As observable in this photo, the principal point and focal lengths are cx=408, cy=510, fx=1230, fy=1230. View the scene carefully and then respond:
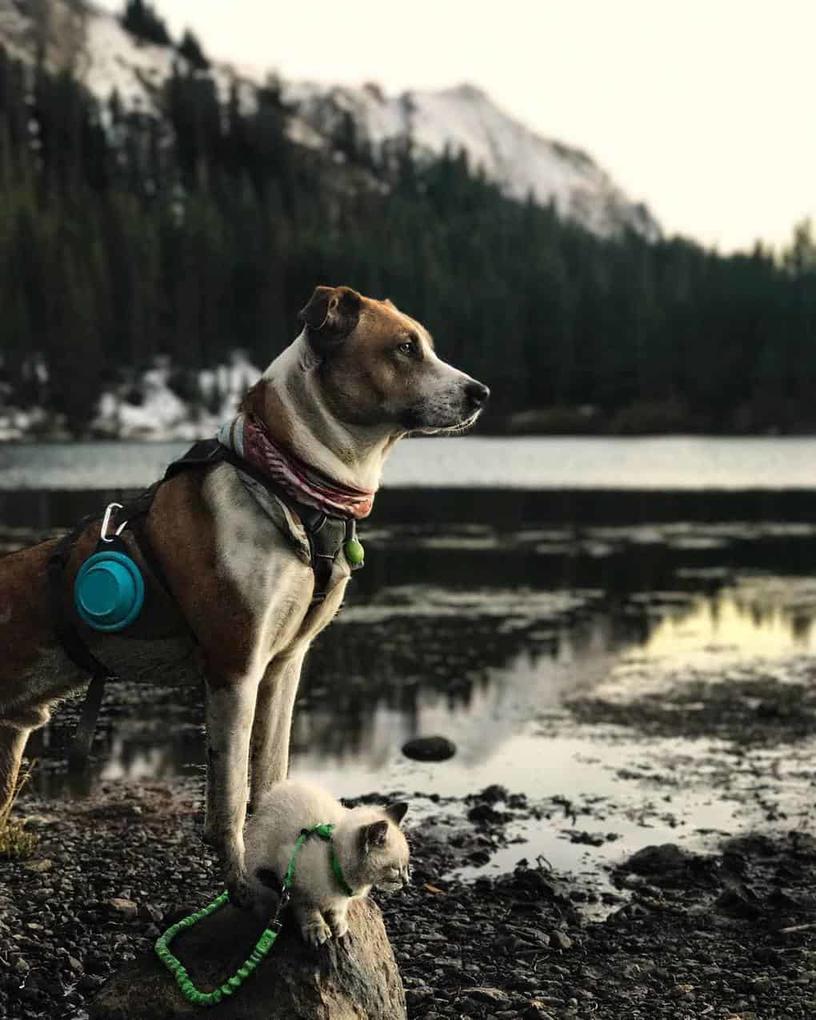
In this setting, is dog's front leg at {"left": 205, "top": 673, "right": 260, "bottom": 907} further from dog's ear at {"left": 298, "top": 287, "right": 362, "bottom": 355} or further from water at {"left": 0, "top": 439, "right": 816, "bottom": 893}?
water at {"left": 0, "top": 439, "right": 816, "bottom": 893}

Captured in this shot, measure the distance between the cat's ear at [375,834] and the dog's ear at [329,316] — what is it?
2363 mm

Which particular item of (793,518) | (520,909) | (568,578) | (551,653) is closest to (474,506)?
(793,518)

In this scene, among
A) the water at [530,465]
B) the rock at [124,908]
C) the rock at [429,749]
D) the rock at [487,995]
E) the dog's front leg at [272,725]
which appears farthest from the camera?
the water at [530,465]

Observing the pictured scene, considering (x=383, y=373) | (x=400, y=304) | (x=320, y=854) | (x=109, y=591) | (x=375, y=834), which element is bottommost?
(x=320, y=854)

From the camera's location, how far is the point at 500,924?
28.0 ft

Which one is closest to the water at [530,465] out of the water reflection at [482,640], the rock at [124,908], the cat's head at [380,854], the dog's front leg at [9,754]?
the water reflection at [482,640]

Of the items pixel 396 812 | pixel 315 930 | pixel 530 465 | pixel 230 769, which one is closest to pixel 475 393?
pixel 396 812

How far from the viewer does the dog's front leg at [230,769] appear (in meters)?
6.21

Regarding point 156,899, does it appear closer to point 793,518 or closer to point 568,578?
point 568,578

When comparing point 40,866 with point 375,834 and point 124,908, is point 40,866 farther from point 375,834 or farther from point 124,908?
point 375,834

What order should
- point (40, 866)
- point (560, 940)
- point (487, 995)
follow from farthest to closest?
1. point (40, 866)
2. point (560, 940)
3. point (487, 995)

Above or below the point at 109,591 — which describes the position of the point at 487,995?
below

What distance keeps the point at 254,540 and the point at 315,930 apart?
198 centimetres

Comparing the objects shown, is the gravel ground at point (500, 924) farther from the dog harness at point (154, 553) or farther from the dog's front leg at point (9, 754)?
the dog harness at point (154, 553)
